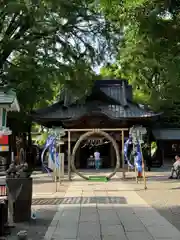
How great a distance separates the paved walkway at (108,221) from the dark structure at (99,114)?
728 inches

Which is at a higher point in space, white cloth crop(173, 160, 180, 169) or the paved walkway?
white cloth crop(173, 160, 180, 169)

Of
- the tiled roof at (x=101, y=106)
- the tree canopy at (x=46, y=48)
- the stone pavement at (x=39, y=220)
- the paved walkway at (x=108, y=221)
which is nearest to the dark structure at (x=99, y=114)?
the tiled roof at (x=101, y=106)

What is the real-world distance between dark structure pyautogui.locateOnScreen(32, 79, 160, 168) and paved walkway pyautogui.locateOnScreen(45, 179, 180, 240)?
18.5 metres

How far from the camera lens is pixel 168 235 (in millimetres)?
7781

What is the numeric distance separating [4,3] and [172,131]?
75.4ft

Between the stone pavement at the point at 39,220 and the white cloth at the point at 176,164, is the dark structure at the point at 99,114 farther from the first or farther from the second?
the stone pavement at the point at 39,220

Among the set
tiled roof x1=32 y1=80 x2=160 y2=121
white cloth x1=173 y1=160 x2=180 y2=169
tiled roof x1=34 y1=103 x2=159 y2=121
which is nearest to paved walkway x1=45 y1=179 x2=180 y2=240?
white cloth x1=173 y1=160 x2=180 y2=169

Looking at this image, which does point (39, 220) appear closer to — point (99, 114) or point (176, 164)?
point (176, 164)

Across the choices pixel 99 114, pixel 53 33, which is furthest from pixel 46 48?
pixel 99 114

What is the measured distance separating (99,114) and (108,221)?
22.9 metres

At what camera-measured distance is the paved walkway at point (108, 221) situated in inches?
311

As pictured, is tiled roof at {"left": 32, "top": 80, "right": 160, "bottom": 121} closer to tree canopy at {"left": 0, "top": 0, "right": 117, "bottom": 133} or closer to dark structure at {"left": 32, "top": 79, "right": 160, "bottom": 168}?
dark structure at {"left": 32, "top": 79, "right": 160, "bottom": 168}

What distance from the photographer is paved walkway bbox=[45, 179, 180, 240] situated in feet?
25.9

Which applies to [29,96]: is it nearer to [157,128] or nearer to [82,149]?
[82,149]
